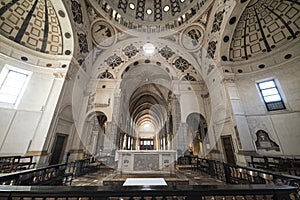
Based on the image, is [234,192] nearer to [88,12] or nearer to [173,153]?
[173,153]

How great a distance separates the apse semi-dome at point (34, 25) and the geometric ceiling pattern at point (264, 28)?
10403mm

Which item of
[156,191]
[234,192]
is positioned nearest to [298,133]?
[234,192]

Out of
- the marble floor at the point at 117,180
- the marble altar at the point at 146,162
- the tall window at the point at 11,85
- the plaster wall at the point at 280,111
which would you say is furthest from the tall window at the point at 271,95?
the tall window at the point at 11,85

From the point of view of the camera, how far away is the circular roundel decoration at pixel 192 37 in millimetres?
Answer: 9656

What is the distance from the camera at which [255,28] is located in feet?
24.8

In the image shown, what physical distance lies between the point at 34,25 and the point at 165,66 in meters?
9.17

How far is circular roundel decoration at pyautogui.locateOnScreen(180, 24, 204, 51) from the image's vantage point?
9.66 meters

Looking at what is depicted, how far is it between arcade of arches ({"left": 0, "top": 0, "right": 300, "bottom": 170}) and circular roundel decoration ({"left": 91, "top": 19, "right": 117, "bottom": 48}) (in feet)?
0.23

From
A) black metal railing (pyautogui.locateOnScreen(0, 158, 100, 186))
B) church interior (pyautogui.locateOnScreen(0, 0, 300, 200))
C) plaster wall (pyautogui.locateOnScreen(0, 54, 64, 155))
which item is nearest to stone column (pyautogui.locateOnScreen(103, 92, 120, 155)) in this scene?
church interior (pyautogui.locateOnScreen(0, 0, 300, 200))

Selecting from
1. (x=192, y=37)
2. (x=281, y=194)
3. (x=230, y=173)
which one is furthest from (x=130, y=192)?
(x=192, y=37)

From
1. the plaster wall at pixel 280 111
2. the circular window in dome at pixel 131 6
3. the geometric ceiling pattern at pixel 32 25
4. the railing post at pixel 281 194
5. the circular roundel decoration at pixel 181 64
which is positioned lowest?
the railing post at pixel 281 194

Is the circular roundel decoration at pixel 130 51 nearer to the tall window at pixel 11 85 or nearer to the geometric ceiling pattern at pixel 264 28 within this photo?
the tall window at pixel 11 85

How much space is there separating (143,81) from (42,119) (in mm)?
9561

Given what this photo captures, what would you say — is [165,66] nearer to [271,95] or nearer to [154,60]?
[154,60]
